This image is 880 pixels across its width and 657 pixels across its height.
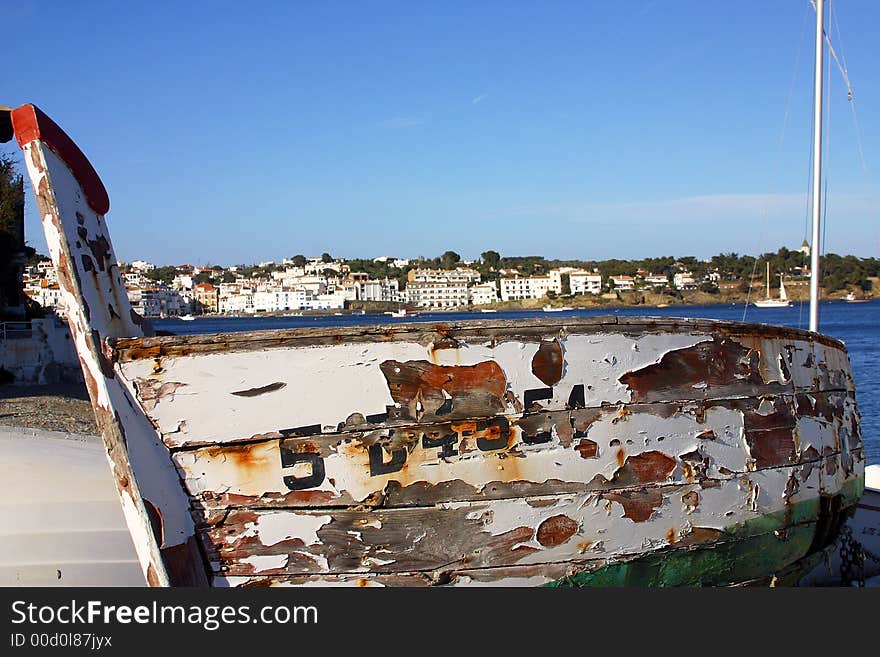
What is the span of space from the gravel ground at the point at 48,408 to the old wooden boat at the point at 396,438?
32.1 feet

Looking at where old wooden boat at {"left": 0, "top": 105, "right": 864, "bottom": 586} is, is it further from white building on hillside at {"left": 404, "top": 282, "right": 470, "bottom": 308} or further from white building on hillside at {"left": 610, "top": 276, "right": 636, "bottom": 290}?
white building on hillside at {"left": 610, "top": 276, "right": 636, "bottom": 290}

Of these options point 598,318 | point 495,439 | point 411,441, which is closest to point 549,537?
point 495,439

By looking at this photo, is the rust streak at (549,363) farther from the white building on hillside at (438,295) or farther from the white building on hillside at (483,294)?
the white building on hillside at (483,294)

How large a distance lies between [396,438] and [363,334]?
484 mm

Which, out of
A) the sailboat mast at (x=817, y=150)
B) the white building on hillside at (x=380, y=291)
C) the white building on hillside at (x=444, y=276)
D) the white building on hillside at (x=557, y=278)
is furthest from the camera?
the white building on hillside at (x=380, y=291)

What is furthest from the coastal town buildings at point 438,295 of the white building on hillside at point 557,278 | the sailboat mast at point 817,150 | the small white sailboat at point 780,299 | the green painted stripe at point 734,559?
the green painted stripe at point 734,559

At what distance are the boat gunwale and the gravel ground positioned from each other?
983 centimetres

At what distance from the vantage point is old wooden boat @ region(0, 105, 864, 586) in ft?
12.0

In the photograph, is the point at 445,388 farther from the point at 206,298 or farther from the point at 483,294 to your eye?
the point at 206,298

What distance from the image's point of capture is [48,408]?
53.4 ft

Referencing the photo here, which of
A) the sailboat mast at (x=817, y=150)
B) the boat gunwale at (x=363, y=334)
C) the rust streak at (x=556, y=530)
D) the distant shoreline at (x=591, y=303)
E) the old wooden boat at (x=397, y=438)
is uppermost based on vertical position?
the sailboat mast at (x=817, y=150)

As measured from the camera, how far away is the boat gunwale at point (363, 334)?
365cm

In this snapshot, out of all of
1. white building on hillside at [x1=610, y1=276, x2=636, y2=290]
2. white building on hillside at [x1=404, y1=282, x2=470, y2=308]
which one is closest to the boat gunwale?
white building on hillside at [x1=404, y1=282, x2=470, y2=308]

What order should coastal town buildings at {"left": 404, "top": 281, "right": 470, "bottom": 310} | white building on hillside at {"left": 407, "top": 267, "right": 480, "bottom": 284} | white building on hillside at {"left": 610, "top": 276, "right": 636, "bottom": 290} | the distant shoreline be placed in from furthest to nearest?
1. white building on hillside at {"left": 407, "top": 267, "right": 480, "bottom": 284}
2. white building on hillside at {"left": 610, "top": 276, "right": 636, "bottom": 290}
3. coastal town buildings at {"left": 404, "top": 281, "right": 470, "bottom": 310}
4. the distant shoreline
